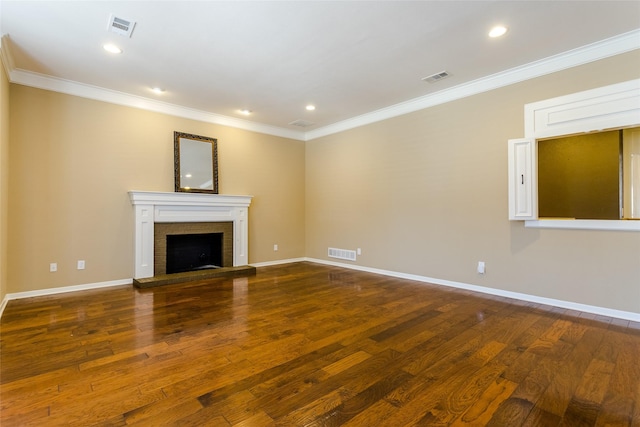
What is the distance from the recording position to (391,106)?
4965 mm

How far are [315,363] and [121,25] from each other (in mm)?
3406

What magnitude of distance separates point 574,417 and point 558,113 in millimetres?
3093

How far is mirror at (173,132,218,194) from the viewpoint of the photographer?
4969mm

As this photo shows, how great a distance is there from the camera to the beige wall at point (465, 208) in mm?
3150

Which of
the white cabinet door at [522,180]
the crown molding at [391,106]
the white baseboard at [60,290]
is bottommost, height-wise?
the white baseboard at [60,290]

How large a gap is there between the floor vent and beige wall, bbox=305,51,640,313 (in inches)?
4.5

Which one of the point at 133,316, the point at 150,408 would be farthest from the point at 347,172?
the point at 150,408

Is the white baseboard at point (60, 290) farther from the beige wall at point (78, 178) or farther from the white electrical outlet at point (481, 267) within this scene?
the white electrical outlet at point (481, 267)

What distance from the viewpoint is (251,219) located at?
19.3 ft

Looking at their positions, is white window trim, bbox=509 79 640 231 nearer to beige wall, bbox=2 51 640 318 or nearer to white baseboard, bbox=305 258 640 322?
beige wall, bbox=2 51 640 318

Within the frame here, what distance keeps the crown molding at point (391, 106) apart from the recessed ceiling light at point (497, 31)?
88 centimetres

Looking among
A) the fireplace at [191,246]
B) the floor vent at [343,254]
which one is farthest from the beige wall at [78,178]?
the floor vent at [343,254]

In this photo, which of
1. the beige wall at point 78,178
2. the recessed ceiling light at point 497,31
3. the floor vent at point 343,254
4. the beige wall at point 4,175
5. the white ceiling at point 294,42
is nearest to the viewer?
the white ceiling at point 294,42

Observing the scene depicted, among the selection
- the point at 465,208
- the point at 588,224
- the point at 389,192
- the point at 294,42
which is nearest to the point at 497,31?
the point at 294,42
